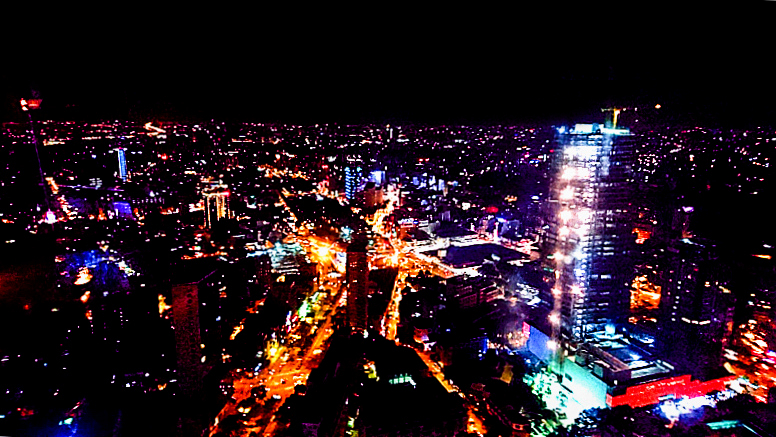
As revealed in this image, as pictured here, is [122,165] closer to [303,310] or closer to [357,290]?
[303,310]

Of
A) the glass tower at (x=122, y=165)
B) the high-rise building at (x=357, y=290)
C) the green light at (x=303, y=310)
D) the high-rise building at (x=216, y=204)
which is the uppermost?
the glass tower at (x=122, y=165)

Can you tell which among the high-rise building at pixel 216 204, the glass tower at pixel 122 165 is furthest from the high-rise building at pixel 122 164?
the high-rise building at pixel 216 204

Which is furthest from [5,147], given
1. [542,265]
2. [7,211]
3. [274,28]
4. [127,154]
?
[542,265]

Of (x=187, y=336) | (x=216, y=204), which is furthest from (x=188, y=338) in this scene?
(x=216, y=204)

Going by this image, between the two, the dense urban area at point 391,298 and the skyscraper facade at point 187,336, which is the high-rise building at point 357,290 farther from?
the skyscraper facade at point 187,336

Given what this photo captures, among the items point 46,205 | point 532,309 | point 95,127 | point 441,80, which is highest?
point 441,80

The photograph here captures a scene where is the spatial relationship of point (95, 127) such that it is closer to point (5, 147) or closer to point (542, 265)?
point (5, 147)

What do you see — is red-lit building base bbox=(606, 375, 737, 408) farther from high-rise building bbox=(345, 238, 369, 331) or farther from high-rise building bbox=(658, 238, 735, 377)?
high-rise building bbox=(345, 238, 369, 331)
